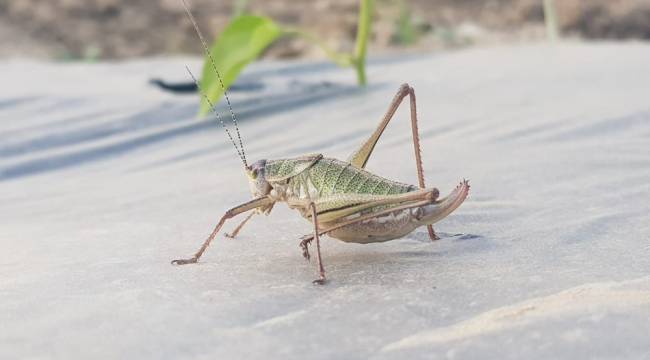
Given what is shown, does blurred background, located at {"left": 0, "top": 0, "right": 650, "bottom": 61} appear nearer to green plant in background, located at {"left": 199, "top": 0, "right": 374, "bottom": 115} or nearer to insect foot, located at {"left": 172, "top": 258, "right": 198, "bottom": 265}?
green plant in background, located at {"left": 199, "top": 0, "right": 374, "bottom": 115}

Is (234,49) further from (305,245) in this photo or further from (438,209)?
(438,209)

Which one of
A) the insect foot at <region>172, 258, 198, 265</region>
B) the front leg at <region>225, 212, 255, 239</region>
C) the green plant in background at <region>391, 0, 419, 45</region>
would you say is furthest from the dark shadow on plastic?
the green plant in background at <region>391, 0, 419, 45</region>

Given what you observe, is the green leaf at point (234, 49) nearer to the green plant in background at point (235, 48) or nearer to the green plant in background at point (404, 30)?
the green plant in background at point (235, 48)

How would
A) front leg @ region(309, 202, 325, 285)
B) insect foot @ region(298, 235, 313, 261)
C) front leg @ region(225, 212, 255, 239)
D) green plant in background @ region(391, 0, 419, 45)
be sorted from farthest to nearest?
green plant in background @ region(391, 0, 419, 45) < front leg @ region(225, 212, 255, 239) < insect foot @ region(298, 235, 313, 261) < front leg @ region(309, 202, 325, 285)

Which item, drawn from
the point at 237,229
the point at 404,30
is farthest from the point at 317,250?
the point at 404,30

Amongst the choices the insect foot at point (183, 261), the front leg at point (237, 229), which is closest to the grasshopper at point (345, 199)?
the insect foot at point (183, 261)

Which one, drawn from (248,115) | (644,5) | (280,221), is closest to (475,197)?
(280,221)
